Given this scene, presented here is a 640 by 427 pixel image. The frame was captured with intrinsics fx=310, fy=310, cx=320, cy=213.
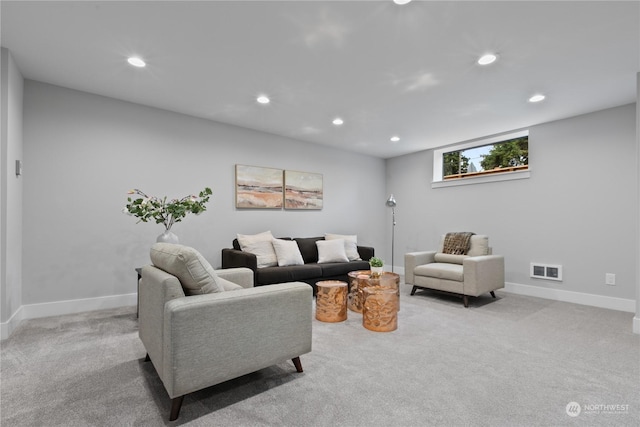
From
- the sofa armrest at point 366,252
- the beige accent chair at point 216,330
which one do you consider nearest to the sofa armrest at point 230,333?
the beige accent chair at point 216,330

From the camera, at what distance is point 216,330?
64.2 inches

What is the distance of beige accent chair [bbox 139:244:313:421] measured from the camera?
60.7 inches

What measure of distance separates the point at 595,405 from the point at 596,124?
11.6 ft

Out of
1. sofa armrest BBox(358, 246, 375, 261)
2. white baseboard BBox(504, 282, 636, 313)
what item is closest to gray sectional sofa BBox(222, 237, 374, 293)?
sofa armrest BBox(358, 246, 375, 261)

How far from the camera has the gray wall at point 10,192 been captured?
259 centimetres

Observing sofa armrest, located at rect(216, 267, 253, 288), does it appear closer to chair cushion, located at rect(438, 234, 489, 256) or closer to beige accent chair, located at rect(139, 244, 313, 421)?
beige accent chair, located at rect(139, 244, 313, 421)

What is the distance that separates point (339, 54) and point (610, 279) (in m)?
4.09

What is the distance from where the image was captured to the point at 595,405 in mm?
1744

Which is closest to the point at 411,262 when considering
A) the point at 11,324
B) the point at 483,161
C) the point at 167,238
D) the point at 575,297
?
the point at 575,297

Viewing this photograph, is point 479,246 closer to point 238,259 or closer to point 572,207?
point 572,207

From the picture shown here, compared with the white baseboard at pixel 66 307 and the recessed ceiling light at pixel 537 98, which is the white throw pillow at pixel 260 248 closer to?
the white baseboard at pixel 66 307

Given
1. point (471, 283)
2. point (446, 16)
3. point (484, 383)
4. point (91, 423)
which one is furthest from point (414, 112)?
point (91, 423)

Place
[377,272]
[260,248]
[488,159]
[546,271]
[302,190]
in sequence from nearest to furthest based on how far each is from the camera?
[377,272], [260,248], [546,271], [488,159], [302,190]

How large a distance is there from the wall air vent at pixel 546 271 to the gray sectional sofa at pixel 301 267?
2.25 meters
